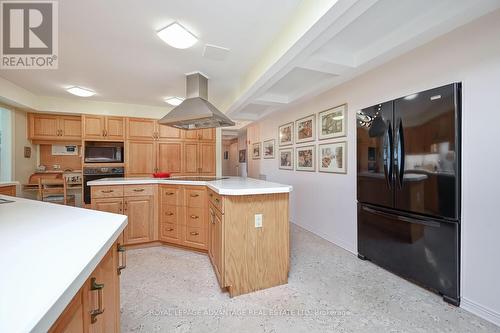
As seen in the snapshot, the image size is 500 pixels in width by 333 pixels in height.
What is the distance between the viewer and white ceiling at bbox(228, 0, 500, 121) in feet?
5.03

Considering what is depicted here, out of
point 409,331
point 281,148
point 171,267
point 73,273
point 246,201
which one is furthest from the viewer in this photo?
point 281,148

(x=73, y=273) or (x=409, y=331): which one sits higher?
(x=73, y=273)

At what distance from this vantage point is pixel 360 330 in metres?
1.49

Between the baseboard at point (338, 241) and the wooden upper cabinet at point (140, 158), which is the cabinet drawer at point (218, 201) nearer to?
the baseboard at point (338, 241)

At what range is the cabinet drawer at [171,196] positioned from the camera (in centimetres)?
284

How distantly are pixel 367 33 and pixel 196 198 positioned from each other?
8.24ft

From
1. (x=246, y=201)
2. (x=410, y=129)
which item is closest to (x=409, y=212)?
(x=410, y=129)

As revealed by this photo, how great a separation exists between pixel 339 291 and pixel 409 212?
987 mm

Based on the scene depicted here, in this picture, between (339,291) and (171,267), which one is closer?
(339,291)

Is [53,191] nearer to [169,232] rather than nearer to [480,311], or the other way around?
[169,232]

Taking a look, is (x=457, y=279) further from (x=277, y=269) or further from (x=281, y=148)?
(x=281, y=148)

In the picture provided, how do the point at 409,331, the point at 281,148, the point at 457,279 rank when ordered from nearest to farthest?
the point at 409,331 < the point at 457,279 < the point at 281,148

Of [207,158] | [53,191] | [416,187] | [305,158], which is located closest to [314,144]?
[305,158]

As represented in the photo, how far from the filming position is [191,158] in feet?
16.1
